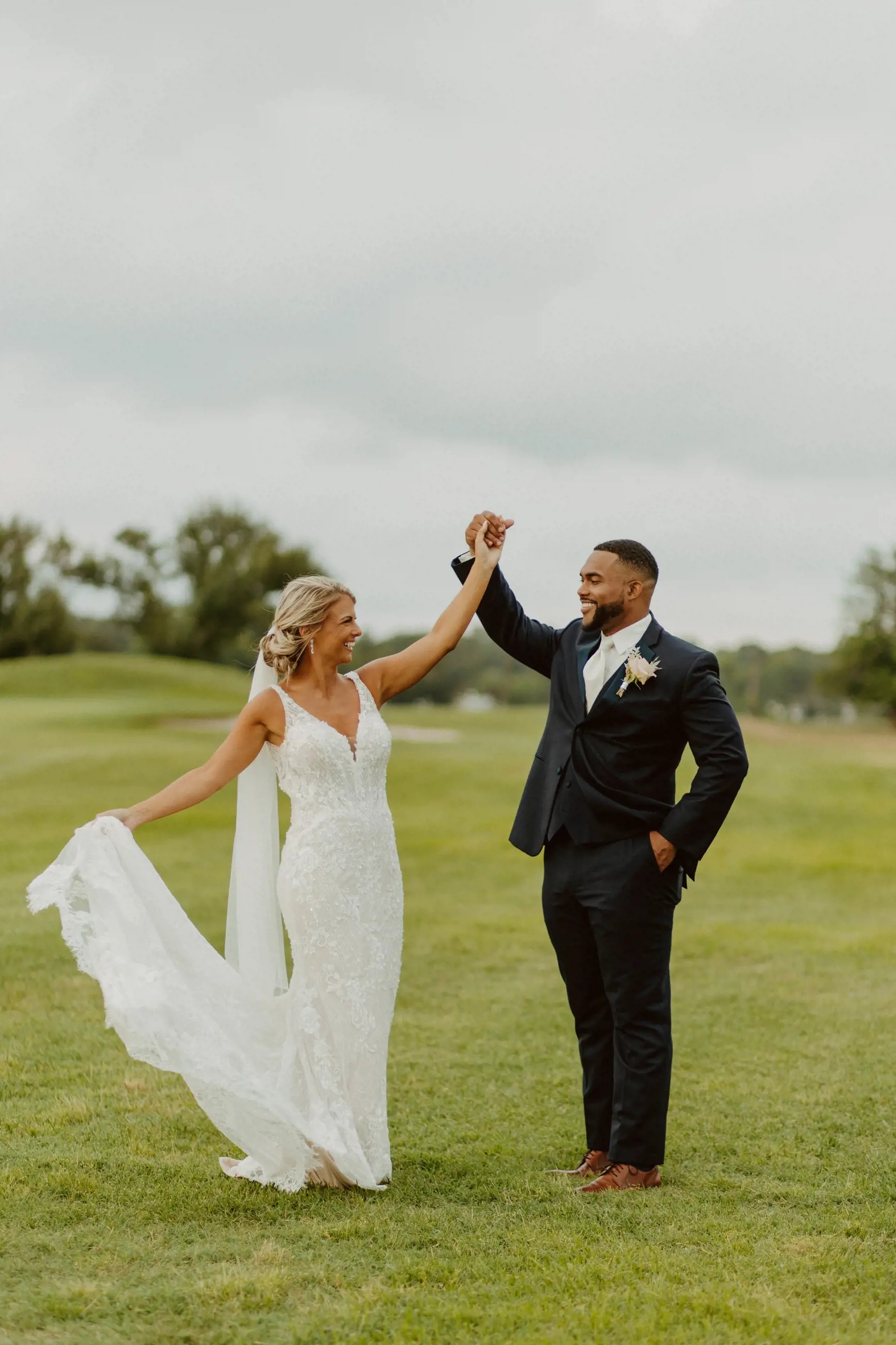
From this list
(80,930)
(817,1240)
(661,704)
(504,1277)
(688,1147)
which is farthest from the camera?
(688,1147)

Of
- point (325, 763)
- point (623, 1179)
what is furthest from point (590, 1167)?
point (325, 763)

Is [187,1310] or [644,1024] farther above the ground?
[644,1024]

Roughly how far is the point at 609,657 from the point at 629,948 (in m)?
1.16

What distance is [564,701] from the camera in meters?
5.34

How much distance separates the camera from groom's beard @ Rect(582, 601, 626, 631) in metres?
5.19

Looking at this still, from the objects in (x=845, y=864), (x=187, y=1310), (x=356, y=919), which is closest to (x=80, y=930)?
(x=356, y=919)

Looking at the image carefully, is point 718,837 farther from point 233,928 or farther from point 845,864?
point 233,928

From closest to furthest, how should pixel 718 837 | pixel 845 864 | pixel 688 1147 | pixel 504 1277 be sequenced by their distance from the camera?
pixel 504 1277 < pixel 688 1147 < pixel 845 864 < pixel 718 837

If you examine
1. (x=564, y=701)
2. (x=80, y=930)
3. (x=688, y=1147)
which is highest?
(x=564, y=701)

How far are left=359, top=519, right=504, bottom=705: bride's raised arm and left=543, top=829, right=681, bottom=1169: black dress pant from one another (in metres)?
0.90

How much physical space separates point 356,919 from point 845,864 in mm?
11625

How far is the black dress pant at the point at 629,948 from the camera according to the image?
510cm

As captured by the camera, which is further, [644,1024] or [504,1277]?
[644,1024]

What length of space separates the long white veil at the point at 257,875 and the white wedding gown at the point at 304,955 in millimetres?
150
